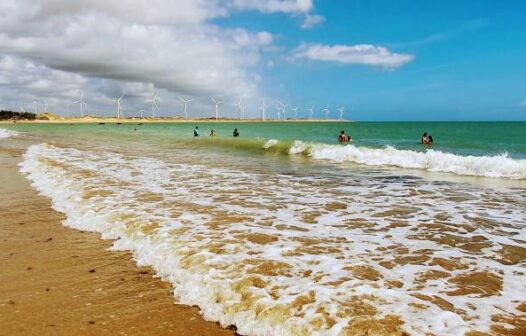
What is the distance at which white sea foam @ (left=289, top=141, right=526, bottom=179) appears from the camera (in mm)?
17828

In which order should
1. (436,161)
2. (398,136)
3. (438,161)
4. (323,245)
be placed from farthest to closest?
(398,136) → (436,161) → (438,161) → (323,245)

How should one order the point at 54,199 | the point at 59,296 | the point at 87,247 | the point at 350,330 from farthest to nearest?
the point at 54,199 < the point at 87,247 < the point at 59,296 < the point at 350,330

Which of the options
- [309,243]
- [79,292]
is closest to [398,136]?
[309,243]

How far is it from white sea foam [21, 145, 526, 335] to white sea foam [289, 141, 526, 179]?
18.0 feet

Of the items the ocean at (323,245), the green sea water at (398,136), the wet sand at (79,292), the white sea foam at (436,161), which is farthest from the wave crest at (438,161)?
the wet sand at (79,292)

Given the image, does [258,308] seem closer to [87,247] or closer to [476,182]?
[87,247]

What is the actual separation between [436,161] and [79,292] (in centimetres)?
1918

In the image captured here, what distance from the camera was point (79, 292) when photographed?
5.37m

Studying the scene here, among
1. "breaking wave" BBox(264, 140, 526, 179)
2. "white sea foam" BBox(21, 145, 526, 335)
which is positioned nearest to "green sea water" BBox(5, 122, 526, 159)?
"breaking wave" BBox(264, 140, 526, 179)

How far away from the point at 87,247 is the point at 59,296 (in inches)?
86.4

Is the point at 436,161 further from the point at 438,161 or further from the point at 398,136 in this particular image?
the point at 398,136

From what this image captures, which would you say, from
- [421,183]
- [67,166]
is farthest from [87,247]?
[67,166]

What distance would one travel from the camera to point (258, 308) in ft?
15.6

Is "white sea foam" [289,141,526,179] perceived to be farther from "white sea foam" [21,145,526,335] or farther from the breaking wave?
"white sea foam" [21,145,526,335]
